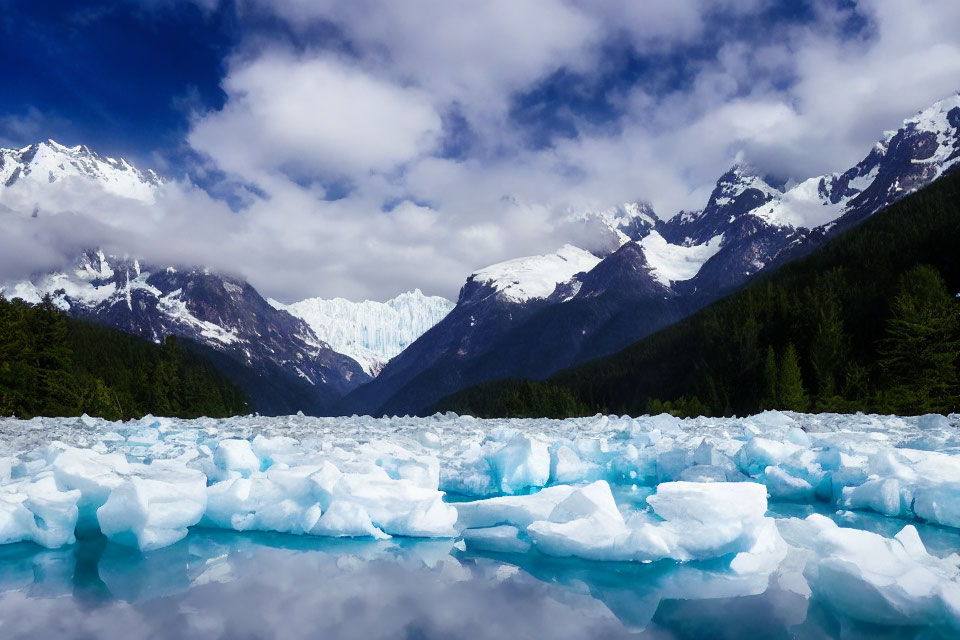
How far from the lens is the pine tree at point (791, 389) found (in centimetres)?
4825

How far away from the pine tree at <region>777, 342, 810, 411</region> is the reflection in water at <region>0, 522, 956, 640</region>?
46076mm

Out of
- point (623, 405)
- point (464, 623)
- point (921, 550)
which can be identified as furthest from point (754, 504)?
point (623, 405)

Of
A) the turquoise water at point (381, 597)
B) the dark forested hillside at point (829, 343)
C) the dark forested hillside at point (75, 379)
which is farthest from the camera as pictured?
the dark forested hillside at point (75, 379)

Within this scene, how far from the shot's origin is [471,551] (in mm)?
7371

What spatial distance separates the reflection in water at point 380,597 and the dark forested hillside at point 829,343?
37.8 metres

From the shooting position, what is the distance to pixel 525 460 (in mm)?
10906

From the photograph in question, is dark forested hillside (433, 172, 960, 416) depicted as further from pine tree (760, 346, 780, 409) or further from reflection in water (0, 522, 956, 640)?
reflection in water (0, 522, 956, 640)

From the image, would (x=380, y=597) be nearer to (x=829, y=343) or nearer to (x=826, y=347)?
(x=826, y=347)

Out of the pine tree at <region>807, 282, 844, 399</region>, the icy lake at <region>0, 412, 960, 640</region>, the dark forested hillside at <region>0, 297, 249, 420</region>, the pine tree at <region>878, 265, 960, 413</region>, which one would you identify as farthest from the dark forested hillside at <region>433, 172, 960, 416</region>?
the dark forested hillside at <region>0, 297, 249, 420</region>

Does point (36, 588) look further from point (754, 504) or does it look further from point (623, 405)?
point (623, 405)

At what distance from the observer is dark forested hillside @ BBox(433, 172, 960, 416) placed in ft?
131

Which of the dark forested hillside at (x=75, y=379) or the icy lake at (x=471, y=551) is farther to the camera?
the dark forested hillside at (x=75, y=379)

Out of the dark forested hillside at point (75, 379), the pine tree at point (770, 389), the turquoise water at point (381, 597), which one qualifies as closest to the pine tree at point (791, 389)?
the pine tree at point (770, 389)

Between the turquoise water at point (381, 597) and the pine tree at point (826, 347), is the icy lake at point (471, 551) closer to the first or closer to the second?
the turquoise water at point (381, 597)
